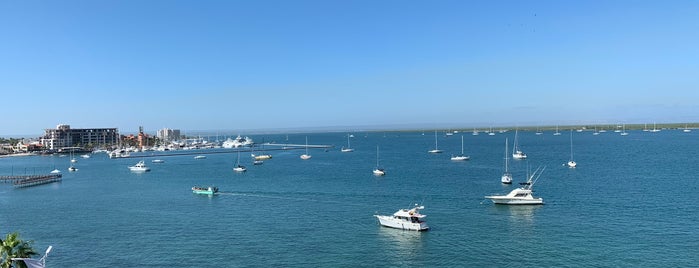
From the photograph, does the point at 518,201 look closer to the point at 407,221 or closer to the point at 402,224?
the point at 407,221

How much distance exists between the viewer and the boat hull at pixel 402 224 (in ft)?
119

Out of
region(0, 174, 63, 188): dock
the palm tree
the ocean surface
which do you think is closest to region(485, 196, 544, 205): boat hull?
the ocean surface

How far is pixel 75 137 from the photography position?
7318 inches

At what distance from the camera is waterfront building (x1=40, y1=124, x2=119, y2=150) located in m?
178

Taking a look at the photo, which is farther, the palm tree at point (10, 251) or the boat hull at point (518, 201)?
the boat hull at point (518, 201)

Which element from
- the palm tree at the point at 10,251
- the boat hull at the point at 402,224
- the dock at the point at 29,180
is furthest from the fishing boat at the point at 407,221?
the dock at the point at 29,180

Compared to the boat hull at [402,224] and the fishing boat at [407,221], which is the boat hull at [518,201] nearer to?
the fishing boat at [407,221]

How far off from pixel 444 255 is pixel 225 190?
37186 mm

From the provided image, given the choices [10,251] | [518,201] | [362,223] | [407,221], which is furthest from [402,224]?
[10,251]

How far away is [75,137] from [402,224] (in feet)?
591

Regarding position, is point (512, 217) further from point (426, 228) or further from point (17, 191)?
point (17, 191)

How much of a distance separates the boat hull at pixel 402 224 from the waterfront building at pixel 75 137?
16734 centimetres

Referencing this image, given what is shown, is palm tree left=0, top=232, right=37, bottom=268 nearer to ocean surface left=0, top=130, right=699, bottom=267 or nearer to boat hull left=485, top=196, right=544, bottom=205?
ocean surface left=0, top=130, right=699, bottom=267

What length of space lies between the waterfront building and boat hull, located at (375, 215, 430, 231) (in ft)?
549
